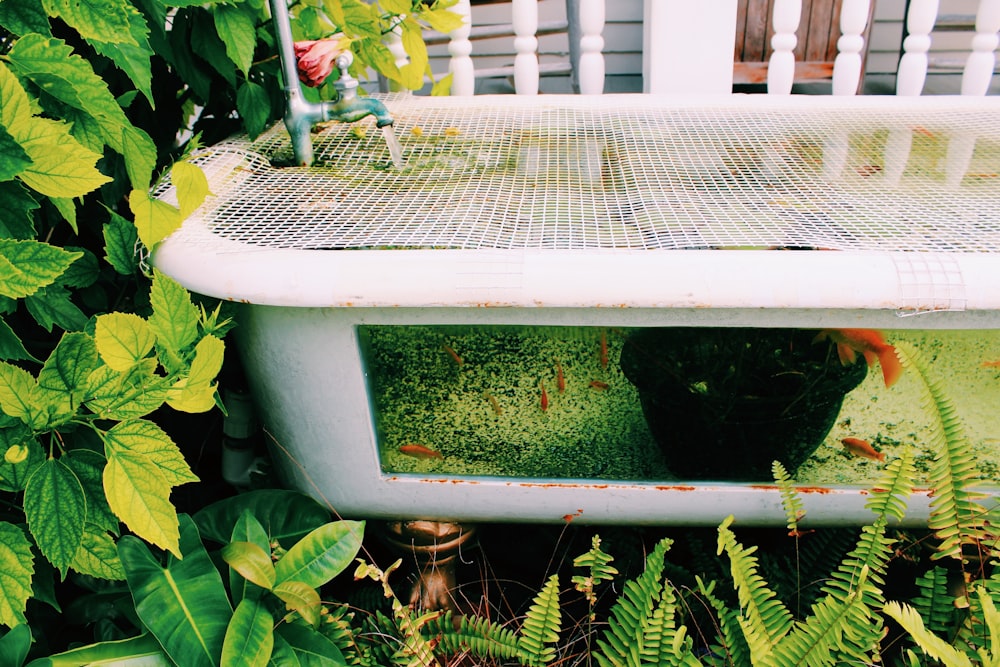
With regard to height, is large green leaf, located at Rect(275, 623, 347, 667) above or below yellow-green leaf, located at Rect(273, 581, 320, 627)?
Answer: below

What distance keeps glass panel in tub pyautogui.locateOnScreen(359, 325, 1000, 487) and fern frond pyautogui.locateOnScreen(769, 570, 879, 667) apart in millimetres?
215

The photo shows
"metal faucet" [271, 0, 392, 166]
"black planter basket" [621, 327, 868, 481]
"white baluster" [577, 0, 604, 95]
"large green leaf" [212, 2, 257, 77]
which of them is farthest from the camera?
"white baluster" [577, 0, 604, 95]

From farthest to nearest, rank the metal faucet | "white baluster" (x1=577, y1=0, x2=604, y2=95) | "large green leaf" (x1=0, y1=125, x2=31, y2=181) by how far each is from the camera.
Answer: "white baluster" (x1=577, y1=0, x2=604, y2=95) < the metal faucet < "large green leaf" (x1=0, y1=125, x2=31, y2=181)

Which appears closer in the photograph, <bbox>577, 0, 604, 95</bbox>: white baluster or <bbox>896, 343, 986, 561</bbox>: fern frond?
<bbox>896, 343, 986, 561</bbox>: fern frond

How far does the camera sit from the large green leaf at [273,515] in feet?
3.16

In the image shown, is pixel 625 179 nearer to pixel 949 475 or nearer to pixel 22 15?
pixel 949 475

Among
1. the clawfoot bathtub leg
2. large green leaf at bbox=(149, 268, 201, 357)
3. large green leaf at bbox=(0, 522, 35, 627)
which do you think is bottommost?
the clawfoot bathtub leg

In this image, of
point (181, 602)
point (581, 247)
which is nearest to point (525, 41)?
point (581, 247)

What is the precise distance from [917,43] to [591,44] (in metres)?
0.81

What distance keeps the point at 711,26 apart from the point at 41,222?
4.82ft

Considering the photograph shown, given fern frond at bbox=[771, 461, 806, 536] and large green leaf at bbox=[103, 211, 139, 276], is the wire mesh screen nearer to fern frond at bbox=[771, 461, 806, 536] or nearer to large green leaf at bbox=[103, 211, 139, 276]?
large green leaf at bbox=[103, 211, 139, 276]

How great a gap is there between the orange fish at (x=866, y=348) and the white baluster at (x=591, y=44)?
1.25 metres

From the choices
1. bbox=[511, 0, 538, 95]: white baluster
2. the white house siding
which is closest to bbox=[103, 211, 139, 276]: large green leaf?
bbox=[511, 0, 538, 95]: white baluster

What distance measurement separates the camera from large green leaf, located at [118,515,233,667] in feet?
Result: 2.56
